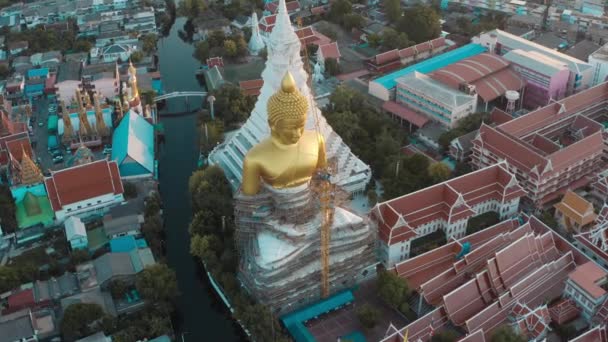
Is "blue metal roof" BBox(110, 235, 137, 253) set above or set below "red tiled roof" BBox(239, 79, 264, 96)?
below

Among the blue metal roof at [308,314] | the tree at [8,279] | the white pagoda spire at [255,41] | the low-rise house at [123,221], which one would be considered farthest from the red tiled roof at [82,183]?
the white pagoda spire at [255,41]

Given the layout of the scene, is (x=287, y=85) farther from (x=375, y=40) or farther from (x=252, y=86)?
(x=375, y=40)

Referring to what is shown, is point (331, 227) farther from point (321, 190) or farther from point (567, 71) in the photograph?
point (567, 71)

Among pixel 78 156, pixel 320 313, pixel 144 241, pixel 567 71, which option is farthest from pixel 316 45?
pixel 320 313

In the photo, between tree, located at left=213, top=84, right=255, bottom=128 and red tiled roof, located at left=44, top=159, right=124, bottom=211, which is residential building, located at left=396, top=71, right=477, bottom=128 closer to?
tree, located at left=213, top=84, right=255, bottom=128

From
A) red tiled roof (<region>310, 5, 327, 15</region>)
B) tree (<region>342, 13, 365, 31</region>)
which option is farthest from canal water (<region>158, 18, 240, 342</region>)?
tree (<region>342, 13, 365, 31</region>)

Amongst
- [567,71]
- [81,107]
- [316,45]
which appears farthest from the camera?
[316,45]
